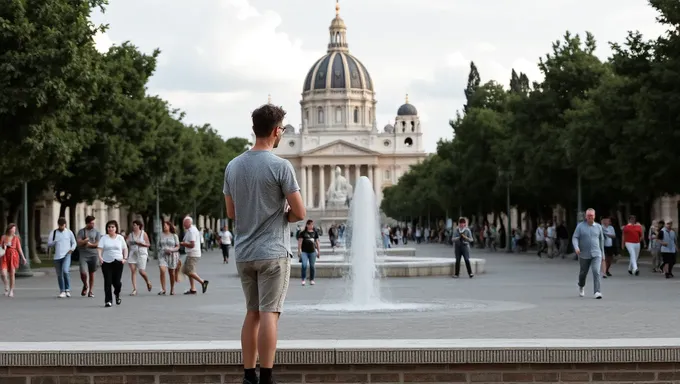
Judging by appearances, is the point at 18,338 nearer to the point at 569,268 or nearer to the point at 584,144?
the point at 569,268

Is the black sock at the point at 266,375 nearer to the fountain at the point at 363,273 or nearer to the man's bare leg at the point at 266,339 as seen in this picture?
the man's bare leg at the point at 266,339

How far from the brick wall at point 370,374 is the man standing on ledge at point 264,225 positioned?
54.1 inches

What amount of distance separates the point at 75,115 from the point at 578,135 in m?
19.1

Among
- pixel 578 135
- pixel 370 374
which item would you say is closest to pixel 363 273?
pixel 370 374

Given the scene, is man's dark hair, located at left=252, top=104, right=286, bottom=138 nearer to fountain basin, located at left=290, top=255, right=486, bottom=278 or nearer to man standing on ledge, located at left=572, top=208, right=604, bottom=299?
man standing on ledge, located at left=572, top=208, right=604, bottom=299

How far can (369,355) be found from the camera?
33.1 feet

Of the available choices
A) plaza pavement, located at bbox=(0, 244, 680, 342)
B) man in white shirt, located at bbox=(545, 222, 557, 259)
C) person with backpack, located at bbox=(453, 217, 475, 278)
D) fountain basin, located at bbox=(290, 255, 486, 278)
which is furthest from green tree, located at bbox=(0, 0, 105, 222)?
man in white shirt, located at bbox=(545, 222, 557, 259)

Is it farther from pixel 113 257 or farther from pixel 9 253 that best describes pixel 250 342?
pixel 9 253

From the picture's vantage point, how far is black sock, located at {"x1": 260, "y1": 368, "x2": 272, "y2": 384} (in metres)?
8.73

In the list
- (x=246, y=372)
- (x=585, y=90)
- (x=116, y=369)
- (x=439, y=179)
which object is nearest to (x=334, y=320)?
(x=116, y=369)

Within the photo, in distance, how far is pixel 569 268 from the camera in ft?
129

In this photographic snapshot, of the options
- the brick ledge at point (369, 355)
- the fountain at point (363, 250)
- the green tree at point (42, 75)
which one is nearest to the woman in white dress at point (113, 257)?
the fountain at point (363, 250)

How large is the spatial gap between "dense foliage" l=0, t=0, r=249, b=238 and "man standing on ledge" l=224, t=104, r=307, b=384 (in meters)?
22.7

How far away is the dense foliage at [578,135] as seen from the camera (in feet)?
126
